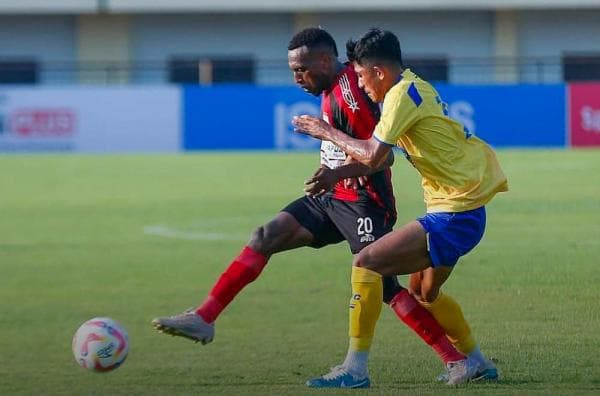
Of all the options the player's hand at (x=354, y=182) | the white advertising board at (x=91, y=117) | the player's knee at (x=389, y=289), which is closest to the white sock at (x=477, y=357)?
the player's knee at (x=389, y=289)

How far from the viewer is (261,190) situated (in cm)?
2255

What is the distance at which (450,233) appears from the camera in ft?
24.9

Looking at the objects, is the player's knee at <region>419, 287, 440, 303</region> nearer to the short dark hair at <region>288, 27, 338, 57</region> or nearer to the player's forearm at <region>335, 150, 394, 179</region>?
the player's forearm at <region>335, 150, 394, 179</region>

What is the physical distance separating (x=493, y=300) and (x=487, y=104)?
876 inches

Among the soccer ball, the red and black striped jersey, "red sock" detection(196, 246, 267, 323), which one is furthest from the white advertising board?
the soccer ball

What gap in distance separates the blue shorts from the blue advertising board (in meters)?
25.3

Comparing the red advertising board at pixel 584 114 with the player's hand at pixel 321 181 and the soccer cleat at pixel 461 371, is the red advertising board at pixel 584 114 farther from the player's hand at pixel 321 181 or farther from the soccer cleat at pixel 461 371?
the player's hand at pixel 321 181

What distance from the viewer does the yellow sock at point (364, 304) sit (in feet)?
25.3

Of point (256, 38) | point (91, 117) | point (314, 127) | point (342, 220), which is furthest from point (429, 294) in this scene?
point (256, 38)

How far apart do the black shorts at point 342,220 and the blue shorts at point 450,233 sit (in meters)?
0.58

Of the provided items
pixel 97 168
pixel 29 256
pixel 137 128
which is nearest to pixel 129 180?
pixel 97 168

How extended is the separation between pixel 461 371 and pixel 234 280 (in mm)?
1445

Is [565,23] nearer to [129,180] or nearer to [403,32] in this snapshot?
[403,32]

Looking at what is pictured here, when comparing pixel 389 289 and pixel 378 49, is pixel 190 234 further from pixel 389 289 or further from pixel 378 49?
pixel 378 49
